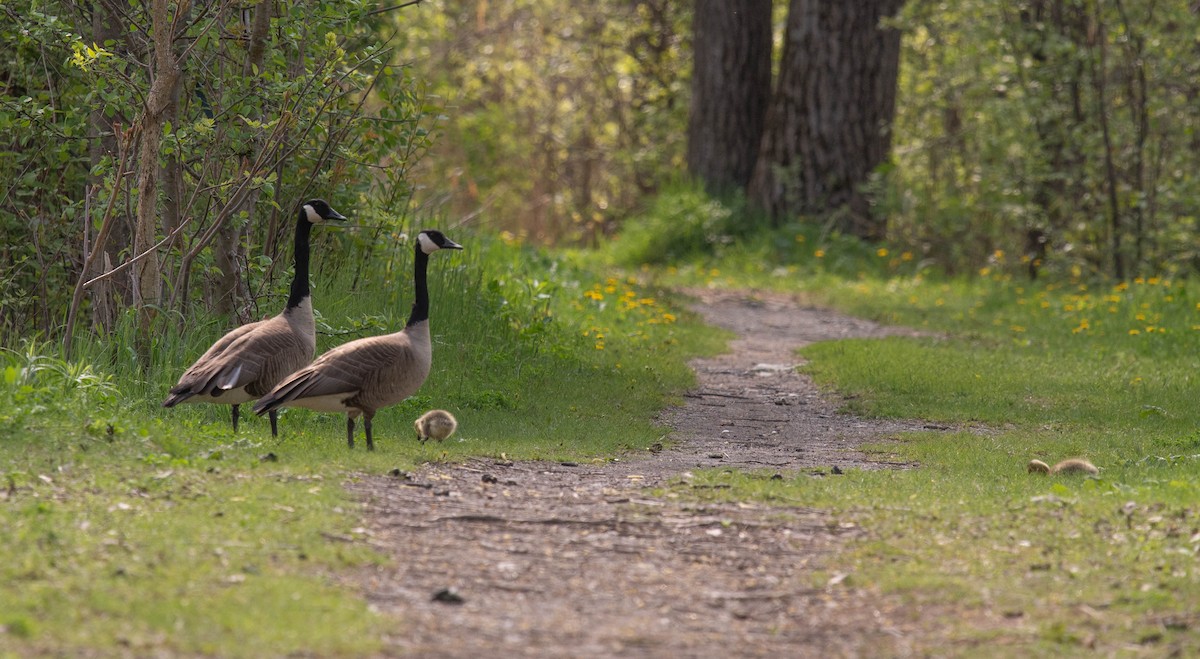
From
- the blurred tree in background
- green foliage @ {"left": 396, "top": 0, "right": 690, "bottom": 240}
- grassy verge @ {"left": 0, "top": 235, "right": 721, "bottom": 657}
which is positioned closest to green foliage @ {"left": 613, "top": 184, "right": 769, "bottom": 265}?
green foliage @ {"left": 396, "top": 0, "right": 690, "bottom": 240}

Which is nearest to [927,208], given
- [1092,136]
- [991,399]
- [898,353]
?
[1092,136]

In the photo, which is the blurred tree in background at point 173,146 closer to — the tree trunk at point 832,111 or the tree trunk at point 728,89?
the tree trunk at point 832,111

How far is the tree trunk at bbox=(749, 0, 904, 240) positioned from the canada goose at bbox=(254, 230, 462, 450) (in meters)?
14.0

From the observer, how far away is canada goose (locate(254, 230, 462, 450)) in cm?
816

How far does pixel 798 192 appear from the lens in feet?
72.7

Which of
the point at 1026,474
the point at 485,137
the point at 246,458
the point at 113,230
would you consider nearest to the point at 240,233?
the point at 113,230

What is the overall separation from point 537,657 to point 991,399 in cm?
746

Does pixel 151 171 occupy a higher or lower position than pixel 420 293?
higher

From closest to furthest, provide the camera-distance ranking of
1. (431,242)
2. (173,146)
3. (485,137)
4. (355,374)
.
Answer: (355,374) < (431,242) < (173,146) < (485,137)

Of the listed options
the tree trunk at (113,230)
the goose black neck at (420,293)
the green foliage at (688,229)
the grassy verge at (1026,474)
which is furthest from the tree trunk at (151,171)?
the green foliage at (688,229)

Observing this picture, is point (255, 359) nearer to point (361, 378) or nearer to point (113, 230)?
point (361, 378)

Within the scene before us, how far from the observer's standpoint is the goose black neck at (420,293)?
8938 millimetres

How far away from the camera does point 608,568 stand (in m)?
6.53

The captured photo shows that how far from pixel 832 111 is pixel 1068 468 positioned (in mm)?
13810
